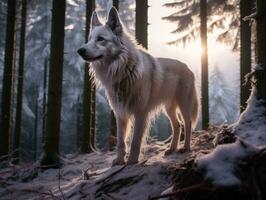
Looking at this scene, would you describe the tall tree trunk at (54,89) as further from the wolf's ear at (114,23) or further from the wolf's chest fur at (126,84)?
the wolf's chest fur at (126,84)

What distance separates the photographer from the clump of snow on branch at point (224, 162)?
8.30ft

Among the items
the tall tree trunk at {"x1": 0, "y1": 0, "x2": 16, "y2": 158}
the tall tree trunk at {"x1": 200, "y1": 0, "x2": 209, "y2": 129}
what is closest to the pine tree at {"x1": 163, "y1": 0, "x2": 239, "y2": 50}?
the tall tree trunk at {"x1": 200, "y1": 0, "x2": 209, "y2": 129}

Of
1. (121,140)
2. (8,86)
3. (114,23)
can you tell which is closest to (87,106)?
(8,86)

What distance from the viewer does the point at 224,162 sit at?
8.77 ft

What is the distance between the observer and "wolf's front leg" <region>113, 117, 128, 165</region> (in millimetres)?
6283

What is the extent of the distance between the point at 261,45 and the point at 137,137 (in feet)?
9.54

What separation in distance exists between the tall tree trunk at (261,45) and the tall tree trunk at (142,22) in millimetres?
7671

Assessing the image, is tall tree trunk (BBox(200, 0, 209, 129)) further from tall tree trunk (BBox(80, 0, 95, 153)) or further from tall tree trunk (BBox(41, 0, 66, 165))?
tall tree trunk (BBox(41, 0, 66, 165))

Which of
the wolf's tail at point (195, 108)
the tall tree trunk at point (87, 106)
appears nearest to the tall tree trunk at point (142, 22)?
the tall tree trunk at point (87, 106)

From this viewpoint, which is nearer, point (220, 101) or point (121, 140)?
point (121, 140)

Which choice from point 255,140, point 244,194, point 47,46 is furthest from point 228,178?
point 47,46

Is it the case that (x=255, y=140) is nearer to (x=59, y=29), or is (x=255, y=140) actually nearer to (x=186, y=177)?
(x=186, y=177)

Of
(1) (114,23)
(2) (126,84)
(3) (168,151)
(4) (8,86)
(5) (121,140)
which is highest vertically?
(1) (114,23)

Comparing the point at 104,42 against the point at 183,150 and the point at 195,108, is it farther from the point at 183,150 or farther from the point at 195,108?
the point at 195,108
